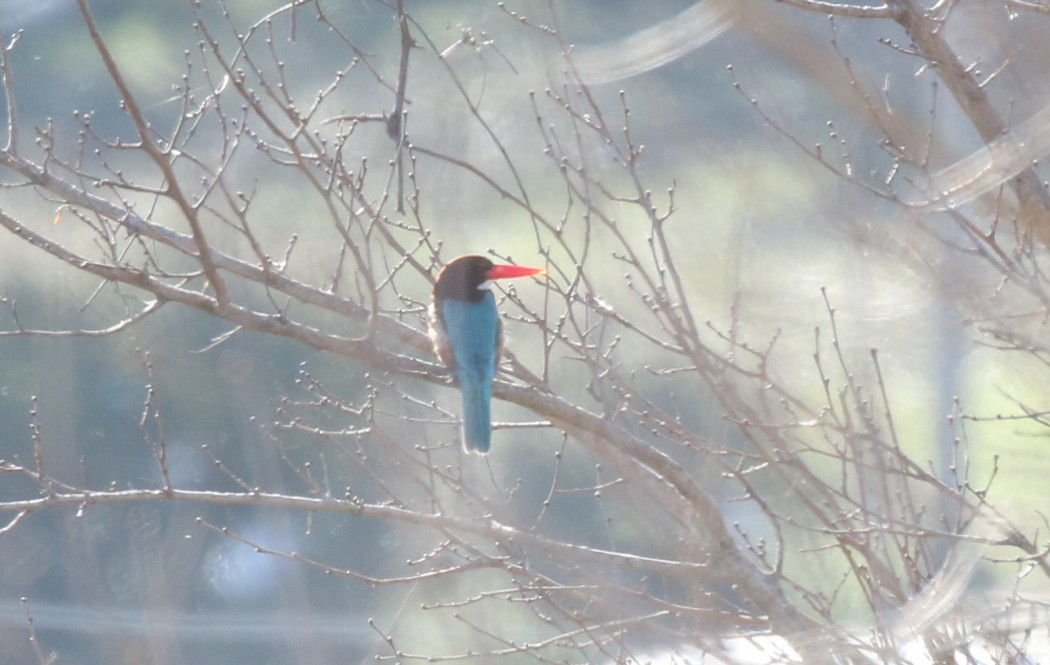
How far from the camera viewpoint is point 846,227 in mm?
2150

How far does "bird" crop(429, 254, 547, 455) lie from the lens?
3.92 metres

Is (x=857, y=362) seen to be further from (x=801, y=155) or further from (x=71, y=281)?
(x=71, y=281)

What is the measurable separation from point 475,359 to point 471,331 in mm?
212

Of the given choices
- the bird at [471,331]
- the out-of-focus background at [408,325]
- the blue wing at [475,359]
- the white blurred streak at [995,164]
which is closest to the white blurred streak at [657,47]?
the out-of-focus background at [408,325]

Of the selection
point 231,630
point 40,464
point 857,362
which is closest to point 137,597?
point 231,630

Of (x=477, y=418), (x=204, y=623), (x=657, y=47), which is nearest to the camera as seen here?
(x=657, y=47)

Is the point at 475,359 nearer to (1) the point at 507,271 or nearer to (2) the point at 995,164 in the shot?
(1) the point at 507,271

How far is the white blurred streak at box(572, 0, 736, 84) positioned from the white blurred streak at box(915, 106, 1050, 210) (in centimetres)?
59

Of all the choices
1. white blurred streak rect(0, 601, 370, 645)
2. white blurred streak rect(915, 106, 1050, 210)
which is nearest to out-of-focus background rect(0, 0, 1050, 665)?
white blurred streak rect(0, 601, 370, 645)

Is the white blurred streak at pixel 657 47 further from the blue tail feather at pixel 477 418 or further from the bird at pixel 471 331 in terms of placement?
the blue tail feather at pixel 477 418

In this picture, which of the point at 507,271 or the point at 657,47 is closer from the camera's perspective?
the point at 657,47

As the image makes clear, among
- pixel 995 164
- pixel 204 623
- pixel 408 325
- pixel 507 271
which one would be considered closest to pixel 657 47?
pixel 995 164

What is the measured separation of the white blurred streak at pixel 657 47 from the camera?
2.21 metres

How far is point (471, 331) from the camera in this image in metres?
4.23
